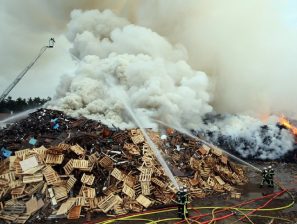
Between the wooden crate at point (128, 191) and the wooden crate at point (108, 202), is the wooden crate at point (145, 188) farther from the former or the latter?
the wooden crate at point (108, 202)

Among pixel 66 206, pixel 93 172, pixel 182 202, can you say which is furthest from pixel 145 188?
pixel 66 206

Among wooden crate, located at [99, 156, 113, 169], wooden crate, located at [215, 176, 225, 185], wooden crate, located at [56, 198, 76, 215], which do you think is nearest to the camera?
wooden crate, located at [56, 198, 76, 215]

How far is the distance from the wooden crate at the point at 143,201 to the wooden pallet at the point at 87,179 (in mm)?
2949

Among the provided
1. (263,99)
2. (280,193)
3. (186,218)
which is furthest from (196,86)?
(186,218)

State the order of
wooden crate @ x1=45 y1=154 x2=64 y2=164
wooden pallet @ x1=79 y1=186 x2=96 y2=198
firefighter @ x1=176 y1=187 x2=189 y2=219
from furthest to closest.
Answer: wooden crate @ x1=45 y1=154 x2=64 y2=164 → wooden pallet @ x1=79 y1=186 x2=96 y2=198 → firefighter @ x1=176 y1=187 x2=189 y2=219

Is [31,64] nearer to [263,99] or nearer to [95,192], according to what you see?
[95,192]

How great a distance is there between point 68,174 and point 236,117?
25.1m

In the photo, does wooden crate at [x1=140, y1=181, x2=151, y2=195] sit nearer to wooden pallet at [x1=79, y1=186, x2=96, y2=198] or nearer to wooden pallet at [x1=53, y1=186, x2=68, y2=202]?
wooden pallet at [x1=79, y1=186, x2=96, y2=198]

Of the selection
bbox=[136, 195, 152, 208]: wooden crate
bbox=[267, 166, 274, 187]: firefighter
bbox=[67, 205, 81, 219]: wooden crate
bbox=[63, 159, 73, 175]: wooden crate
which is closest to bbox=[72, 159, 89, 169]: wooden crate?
bbox=[63, 159, 73, 175]: wooden crate

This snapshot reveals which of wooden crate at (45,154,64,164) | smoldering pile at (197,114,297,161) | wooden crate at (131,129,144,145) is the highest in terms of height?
smoldering pile at (197,114,297,161)

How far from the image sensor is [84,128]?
1016 inches

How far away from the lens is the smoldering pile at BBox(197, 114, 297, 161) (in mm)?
34656

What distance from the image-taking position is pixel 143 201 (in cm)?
1911

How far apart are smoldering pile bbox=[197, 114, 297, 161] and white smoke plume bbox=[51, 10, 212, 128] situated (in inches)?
111
